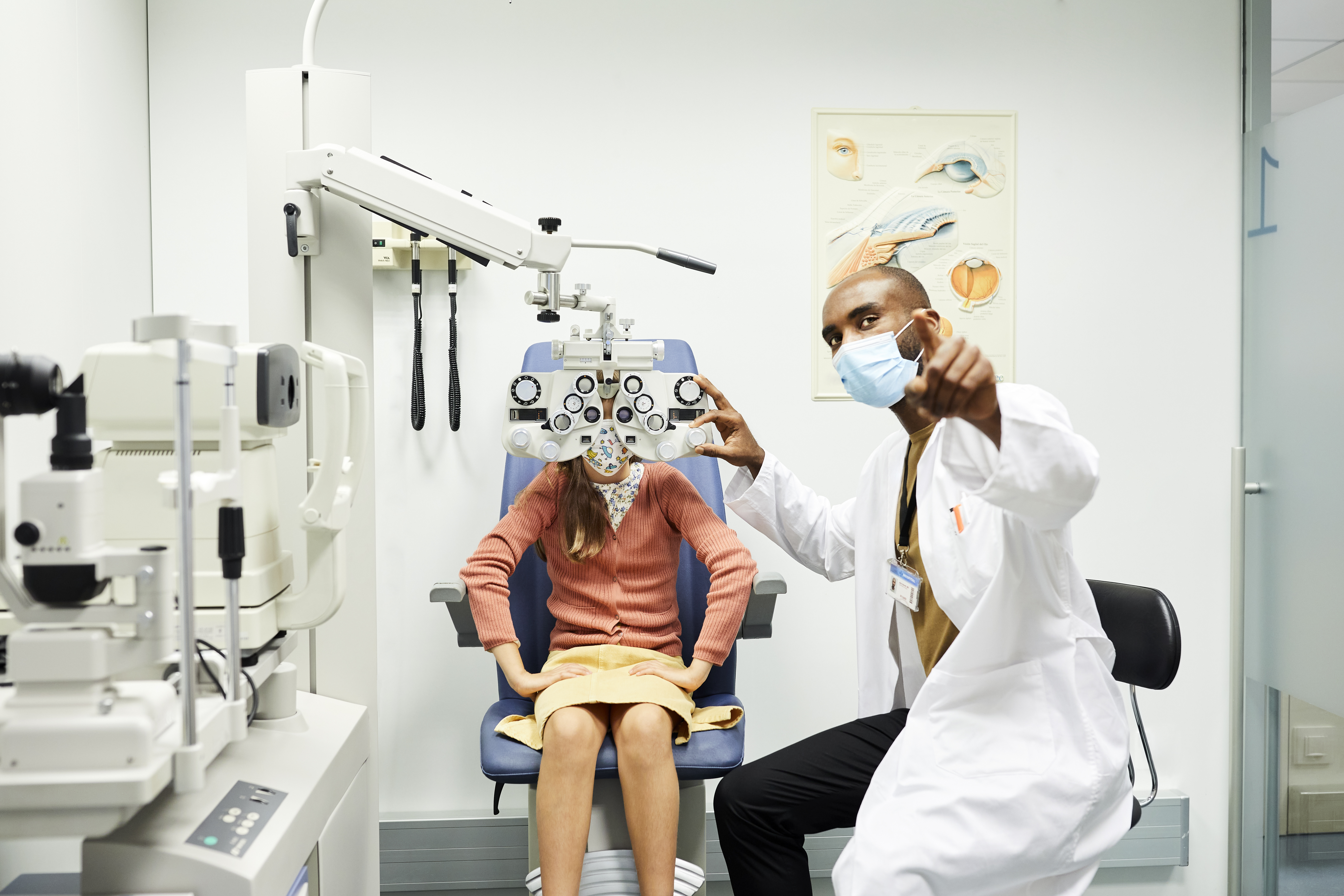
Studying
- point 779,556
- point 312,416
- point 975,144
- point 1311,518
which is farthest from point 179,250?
point 1311,518

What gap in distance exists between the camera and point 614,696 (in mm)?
1614

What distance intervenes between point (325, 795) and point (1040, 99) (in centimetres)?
241

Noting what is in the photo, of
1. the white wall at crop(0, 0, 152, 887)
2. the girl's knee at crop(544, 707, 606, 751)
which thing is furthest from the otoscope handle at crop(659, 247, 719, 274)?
the white wall at crop(0, 0, 152, 887)

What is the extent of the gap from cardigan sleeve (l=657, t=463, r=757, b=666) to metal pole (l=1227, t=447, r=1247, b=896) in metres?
1.52

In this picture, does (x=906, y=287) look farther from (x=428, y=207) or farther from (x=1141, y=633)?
(x=428, y=207)

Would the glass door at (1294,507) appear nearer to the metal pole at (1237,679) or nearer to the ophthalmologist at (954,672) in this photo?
the metal pole at (1237,679)

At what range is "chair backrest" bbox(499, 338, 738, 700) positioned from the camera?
1.95 m

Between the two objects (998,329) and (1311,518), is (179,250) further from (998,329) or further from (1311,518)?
(1311,518)

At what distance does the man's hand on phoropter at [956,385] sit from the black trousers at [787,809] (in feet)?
2.48

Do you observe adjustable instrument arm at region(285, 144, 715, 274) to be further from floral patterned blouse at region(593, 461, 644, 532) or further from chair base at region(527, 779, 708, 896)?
chair base at region(527, 779, 708, 896)

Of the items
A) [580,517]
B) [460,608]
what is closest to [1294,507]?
[580,517]

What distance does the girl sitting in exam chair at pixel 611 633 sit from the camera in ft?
5.08

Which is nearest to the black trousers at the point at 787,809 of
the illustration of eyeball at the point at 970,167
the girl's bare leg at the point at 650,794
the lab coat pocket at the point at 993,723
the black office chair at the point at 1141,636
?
the girl's bare leg at the point at 650,794

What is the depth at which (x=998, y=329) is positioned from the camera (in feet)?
7.89
